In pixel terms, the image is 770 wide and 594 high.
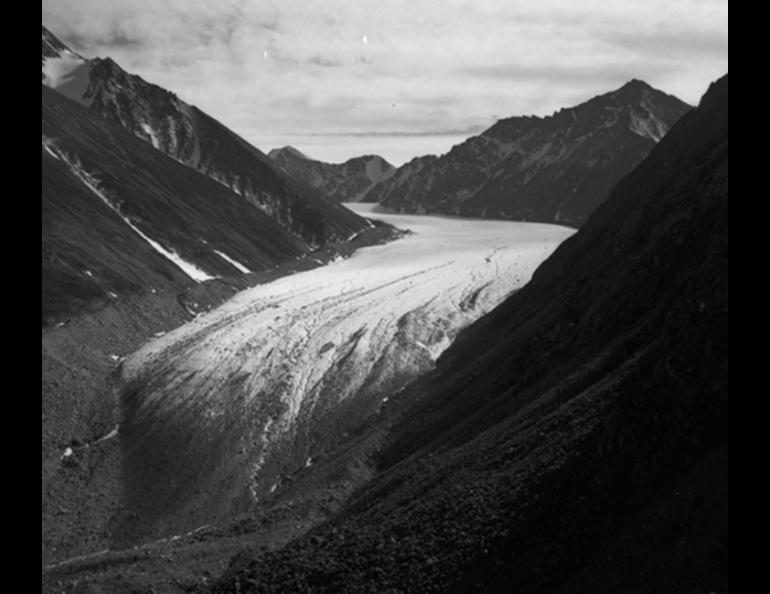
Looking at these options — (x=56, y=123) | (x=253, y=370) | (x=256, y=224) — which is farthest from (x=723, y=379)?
(x=56, y=123)

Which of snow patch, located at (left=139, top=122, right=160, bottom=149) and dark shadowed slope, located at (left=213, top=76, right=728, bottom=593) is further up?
snow patch, located at (left=139, top=122, right=160, bottom=149)

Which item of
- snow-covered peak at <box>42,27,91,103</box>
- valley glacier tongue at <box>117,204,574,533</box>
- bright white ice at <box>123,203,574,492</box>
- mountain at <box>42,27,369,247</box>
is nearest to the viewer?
valley glacier tongue at <box>117,204,574,533</box>

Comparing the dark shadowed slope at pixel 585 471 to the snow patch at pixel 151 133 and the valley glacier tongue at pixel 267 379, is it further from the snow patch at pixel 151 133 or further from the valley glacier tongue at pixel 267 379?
the snow patch at pixel 151 133

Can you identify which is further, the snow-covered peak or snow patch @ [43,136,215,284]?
the snow-covered peak

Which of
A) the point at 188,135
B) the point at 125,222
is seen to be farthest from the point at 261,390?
the point at 188,135

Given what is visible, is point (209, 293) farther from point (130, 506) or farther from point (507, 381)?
point (507, 381)

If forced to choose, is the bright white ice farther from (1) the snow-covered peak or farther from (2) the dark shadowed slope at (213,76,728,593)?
(1) the snow-covered peak

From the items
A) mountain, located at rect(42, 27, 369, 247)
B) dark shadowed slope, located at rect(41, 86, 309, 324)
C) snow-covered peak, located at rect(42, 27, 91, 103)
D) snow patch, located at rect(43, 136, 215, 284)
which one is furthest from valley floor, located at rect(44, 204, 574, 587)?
snow-covered peak, located at rect(42, 27, 91, 103)
